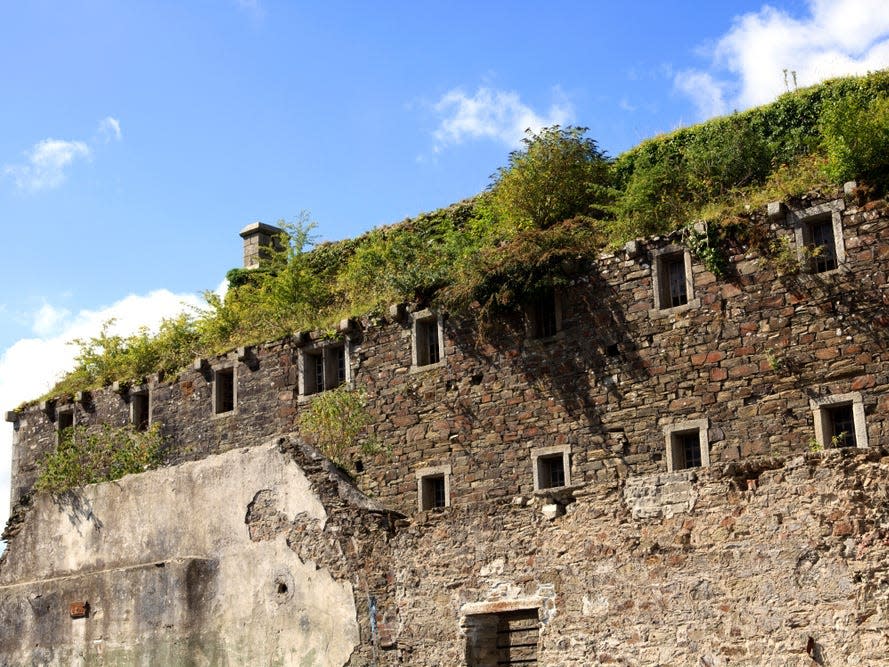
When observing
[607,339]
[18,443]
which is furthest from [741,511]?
[18,443]

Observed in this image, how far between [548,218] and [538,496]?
36.1ft

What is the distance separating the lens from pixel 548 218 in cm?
2358

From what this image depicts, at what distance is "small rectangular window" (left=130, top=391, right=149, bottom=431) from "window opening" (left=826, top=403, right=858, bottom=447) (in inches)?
548

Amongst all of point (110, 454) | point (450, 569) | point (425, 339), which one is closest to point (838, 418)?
point (450, 569)

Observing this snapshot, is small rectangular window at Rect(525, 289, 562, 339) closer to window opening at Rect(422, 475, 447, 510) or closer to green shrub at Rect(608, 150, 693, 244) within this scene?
green shrub at Rect(608, 150, 693, 244)

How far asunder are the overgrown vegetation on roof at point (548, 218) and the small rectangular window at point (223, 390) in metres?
0.56

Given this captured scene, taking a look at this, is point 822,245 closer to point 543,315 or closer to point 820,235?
point 820,235

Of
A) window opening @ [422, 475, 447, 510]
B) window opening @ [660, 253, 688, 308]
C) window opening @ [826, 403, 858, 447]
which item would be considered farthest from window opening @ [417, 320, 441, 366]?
window opening @ [826, 403, 858, 447]

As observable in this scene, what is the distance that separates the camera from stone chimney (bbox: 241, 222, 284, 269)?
3300 cm

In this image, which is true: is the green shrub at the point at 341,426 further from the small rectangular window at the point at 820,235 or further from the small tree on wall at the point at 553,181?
the small rectangular window at the point at 820,235

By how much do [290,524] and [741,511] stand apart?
5582mm

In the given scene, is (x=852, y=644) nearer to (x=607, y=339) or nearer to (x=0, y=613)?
(x=607, y=339)

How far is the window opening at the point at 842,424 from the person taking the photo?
59.2 feet

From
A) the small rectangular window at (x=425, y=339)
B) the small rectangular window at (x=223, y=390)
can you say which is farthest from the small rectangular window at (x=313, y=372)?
the small rectangular window at (x=425, y=339)
